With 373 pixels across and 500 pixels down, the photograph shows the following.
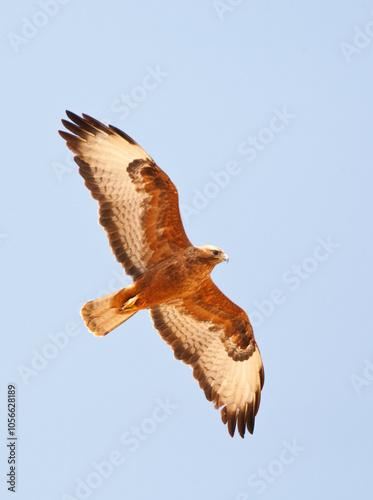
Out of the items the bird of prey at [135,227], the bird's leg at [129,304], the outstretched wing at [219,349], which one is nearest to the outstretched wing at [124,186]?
the bird of prey at [135,227]

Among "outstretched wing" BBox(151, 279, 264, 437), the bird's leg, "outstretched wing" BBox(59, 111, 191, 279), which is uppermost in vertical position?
"outstretched wing" BBox(59, 111, 191, 279)

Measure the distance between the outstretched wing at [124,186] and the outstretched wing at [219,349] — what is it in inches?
50.8

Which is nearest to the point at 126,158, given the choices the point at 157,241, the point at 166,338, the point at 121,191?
the point at 121,191

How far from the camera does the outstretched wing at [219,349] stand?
1357 centimetres

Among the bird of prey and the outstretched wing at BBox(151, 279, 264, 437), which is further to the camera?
the outstretched wing at BBox(151, 279, 264, 437)

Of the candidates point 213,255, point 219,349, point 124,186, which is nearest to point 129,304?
point 213,255

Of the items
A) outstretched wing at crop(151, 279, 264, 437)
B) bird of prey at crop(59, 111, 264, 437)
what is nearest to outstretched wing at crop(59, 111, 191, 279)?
bird of prey at crop(59, 111, 264, 437)

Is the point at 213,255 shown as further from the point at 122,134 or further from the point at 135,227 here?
the point at 122,134

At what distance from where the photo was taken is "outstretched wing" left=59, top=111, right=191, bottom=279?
12.5 metres

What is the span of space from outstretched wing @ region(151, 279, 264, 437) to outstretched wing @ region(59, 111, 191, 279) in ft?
4.23

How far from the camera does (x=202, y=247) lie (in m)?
12.6

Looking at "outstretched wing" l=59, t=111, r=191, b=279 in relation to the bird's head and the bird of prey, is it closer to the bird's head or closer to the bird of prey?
the bird of prey

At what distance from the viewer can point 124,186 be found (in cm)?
1262

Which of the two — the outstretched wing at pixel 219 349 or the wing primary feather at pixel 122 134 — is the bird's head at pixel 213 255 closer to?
Answer: the outstretched wing at pixel 219 349
